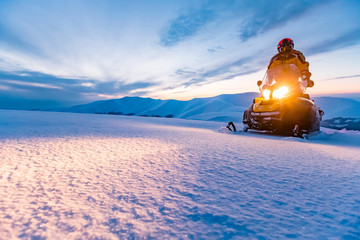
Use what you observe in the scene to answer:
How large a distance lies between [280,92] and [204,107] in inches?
1614

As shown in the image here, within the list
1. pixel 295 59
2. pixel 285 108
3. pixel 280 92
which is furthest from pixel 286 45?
pixel 285 108

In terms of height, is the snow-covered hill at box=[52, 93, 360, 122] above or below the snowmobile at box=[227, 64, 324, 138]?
above

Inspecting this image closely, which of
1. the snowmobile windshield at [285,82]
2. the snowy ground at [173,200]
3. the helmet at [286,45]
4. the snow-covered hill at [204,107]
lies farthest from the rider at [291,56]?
the snow-covered hill at [204,107]

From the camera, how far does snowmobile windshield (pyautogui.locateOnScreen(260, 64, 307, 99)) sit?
6.00m

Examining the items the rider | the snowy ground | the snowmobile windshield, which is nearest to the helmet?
the rider

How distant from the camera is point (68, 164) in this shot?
1.96 m

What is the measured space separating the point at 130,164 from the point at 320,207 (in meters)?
1.90

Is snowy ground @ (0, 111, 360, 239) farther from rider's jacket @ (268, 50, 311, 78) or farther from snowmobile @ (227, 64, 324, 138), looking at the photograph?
rider's jacket @ (268, 50, 311, 78)

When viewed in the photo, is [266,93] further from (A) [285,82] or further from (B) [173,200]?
(B) [173,200]

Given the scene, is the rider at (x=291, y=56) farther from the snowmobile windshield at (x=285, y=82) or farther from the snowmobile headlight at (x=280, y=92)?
the snowmobile headlight at (x=280, y=92)

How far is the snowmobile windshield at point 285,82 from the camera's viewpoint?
600 centimetres

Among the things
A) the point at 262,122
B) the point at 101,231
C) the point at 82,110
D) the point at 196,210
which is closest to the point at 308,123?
the point at 262,122

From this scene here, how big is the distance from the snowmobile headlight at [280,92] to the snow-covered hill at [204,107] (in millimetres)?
17266

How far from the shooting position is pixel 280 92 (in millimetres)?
6141
